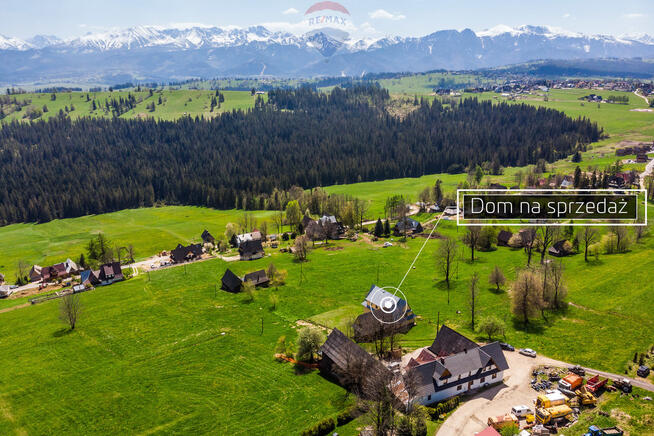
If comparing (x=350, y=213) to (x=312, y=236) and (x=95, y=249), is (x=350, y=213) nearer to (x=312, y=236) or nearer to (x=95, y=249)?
(x=312, y=236)

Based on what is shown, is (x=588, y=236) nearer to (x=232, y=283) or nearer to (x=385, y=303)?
(x=385, y=303)

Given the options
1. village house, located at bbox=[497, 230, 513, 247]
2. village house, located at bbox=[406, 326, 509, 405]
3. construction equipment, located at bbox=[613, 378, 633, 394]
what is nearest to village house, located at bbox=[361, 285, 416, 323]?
village house, located at bbox=[406, 326, 509, 405]

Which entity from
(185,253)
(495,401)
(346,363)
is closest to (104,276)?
(185,253)

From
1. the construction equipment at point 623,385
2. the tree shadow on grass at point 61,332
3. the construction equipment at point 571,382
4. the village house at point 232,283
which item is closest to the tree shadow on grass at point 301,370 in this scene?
the construction equipment at point 571,382

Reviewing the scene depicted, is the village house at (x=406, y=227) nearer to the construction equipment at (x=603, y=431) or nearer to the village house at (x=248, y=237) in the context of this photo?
the village house at (x=248, y=237)

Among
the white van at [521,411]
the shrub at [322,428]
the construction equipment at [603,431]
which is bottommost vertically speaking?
the shrub at [322,428]

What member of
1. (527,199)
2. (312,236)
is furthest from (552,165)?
(312,236)
